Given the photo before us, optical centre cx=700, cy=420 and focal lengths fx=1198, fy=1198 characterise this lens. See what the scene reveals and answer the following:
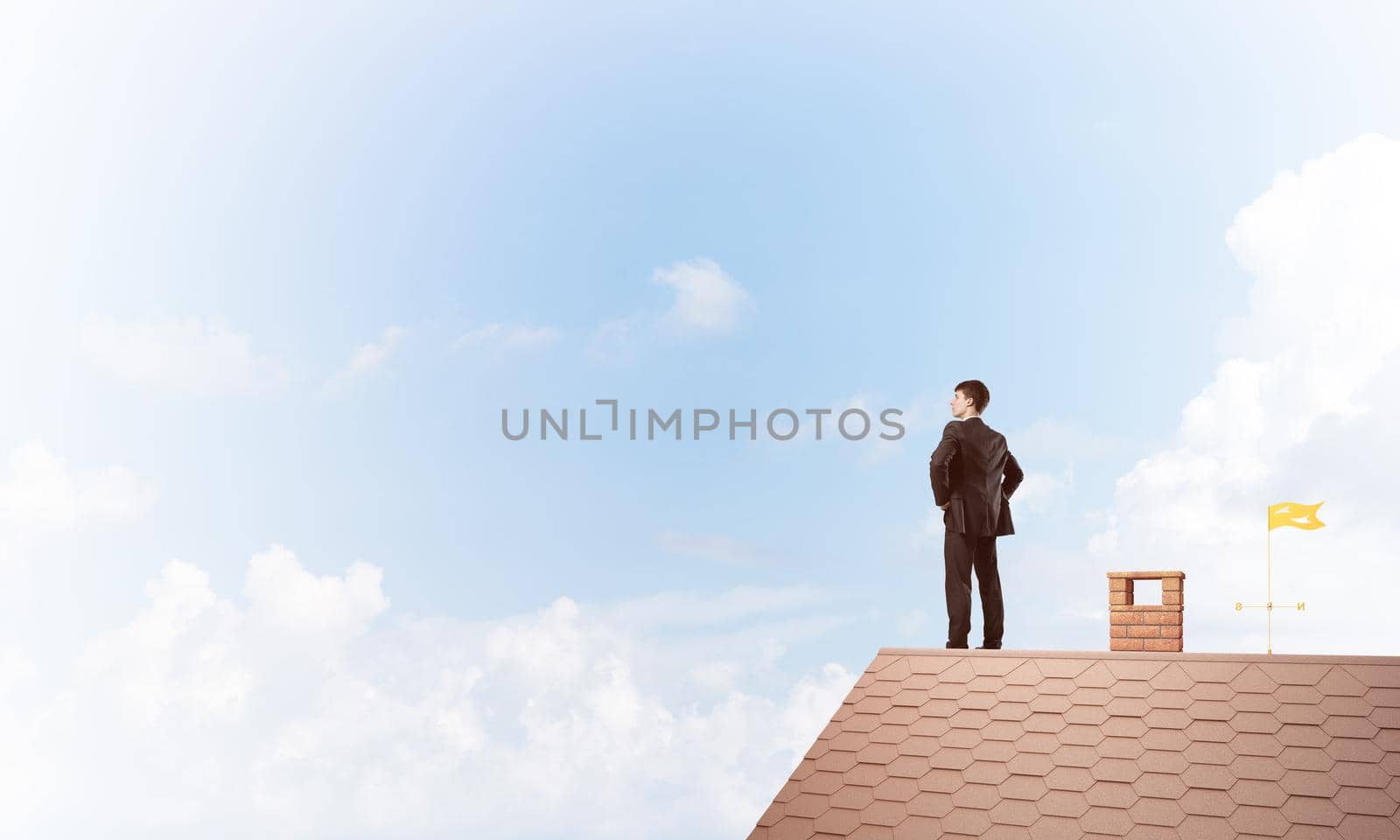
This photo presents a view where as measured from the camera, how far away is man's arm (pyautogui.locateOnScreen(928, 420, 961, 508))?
9.92m

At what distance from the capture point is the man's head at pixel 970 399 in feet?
33.4

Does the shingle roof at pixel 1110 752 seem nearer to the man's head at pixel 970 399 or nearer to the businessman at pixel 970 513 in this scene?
the businessman at pixel 970 513

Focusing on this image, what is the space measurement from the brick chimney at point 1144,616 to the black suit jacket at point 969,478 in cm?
112

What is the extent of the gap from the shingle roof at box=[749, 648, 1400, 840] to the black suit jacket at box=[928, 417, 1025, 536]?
1149 mm

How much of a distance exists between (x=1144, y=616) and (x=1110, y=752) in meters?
1.51

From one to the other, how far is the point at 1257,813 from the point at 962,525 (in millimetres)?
3274

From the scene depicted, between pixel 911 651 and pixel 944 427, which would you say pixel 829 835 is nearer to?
pixel 911 651

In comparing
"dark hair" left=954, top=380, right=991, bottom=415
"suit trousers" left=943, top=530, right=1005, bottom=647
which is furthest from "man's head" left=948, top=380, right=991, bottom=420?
"suit trousers" left=943, top=530, right=1005, bottom=647

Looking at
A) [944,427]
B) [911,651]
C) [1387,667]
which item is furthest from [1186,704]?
[944,427]

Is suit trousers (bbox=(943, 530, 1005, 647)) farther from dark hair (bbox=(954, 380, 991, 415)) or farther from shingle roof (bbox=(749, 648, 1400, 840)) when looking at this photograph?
dark hair (bbox=(954, 380, 991, 415))

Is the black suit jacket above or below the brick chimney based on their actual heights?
above

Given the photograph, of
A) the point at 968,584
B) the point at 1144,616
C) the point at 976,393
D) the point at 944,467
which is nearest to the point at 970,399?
the point at 976,393

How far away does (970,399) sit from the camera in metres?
10.2

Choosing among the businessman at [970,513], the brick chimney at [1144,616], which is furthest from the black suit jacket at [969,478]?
the brick chimney at [1144,616]
